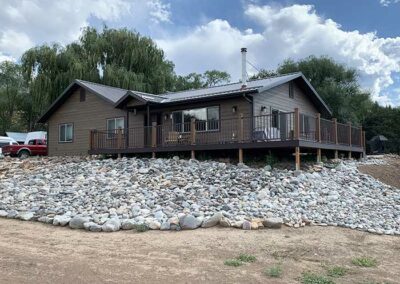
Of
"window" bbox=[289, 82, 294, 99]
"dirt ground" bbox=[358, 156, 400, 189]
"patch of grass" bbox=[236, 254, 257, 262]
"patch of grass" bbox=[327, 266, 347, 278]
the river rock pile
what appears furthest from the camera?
"window" bbox=[289, 82, 294, 99]

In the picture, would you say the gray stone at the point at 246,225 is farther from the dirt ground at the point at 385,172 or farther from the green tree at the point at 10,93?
the green tree at the point at 10,93

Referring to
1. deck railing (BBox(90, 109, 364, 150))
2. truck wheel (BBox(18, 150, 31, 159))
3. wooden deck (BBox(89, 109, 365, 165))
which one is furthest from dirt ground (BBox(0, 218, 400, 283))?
truck wheel (BBox(18, 150, 31, 159))

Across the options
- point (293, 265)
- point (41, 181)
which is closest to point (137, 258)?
point (293, 265)

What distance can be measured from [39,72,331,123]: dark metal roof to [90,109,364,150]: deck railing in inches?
42.1

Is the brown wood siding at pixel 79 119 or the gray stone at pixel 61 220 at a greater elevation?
the brown wood siding at pixel 79 119

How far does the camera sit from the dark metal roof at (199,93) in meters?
17.4

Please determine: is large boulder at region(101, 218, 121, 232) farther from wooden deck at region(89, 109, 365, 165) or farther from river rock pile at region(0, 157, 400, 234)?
wooden deck at region(89, 109, 365, 165)

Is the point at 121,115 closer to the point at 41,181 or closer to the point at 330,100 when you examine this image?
the point at 41,181

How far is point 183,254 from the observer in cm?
717

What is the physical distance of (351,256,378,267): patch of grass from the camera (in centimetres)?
684

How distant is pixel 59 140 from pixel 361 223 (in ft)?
59.9

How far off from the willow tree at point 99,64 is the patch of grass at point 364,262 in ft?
84.1

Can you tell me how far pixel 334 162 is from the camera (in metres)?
15.9

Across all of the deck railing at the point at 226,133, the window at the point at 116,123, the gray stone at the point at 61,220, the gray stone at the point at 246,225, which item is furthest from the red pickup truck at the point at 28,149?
the gray stone at the point at 246,225
